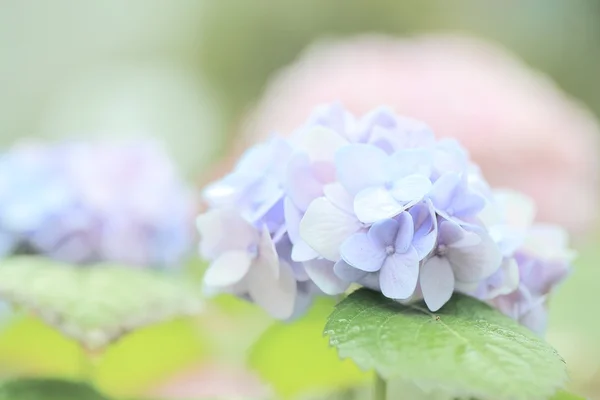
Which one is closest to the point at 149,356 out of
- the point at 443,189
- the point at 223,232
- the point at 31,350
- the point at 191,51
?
the point at 31,350

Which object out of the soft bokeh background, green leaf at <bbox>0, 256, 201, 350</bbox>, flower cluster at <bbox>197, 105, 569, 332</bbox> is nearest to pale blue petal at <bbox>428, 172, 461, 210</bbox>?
flower cluster at <bbox>197, 105, 569, 332</bbox>

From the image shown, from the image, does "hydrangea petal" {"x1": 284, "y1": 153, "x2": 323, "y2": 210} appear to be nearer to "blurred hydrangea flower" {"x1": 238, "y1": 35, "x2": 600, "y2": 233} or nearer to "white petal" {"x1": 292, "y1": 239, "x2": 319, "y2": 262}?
"white petal" {"x1": 292, "y1": 239, "x2": 319, "y2": 262}

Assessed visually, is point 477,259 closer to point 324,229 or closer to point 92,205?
point 324,229

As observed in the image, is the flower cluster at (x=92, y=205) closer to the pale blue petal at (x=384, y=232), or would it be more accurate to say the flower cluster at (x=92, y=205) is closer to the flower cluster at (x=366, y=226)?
the flower cluster at (x=366, y=226)

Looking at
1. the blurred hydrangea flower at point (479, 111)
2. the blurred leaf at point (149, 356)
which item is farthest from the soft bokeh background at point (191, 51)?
the blurred leaf at point (149, 356)

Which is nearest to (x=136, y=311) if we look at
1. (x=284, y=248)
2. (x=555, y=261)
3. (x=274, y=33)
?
(x=284, y=248)

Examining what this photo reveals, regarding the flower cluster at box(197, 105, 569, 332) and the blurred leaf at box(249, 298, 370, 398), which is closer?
the flower cluster at box(197, 105, 569, 332)
